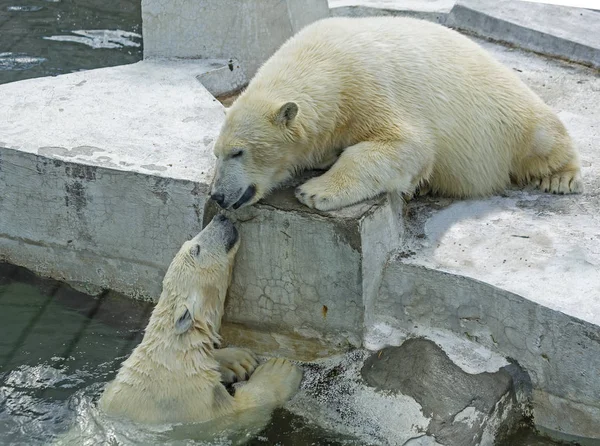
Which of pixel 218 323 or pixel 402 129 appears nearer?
pixel 402 129

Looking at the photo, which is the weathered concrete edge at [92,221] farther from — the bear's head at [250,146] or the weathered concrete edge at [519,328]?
the weathered concrete edge at [519,328]

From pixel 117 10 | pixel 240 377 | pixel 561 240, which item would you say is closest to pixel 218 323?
pixel 240 377

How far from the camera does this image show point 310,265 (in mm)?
4152

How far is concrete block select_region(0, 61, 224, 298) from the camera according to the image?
4.59m

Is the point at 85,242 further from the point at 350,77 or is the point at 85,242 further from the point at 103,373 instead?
the point at 350,77

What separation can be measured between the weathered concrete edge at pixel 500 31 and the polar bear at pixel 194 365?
131 inches

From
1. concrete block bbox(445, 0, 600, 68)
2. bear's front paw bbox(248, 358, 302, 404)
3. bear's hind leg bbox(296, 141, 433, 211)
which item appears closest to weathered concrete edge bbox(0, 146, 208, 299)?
bear's hind leg bbox(296, 141, 433, 211)

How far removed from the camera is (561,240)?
13.5 feet

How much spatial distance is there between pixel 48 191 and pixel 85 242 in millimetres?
350

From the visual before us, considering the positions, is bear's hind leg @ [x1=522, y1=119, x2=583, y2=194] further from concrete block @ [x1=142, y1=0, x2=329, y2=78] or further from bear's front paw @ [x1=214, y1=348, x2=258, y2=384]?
concrete block @ [x1=142, y1=0, x2=329, y2=78]

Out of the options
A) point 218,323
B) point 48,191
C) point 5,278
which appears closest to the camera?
point 218,323

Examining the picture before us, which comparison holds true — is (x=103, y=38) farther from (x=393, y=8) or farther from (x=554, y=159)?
(x=554, y=159)

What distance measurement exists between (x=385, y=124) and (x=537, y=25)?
3.06 meters

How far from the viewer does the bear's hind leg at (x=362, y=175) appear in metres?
3.97
